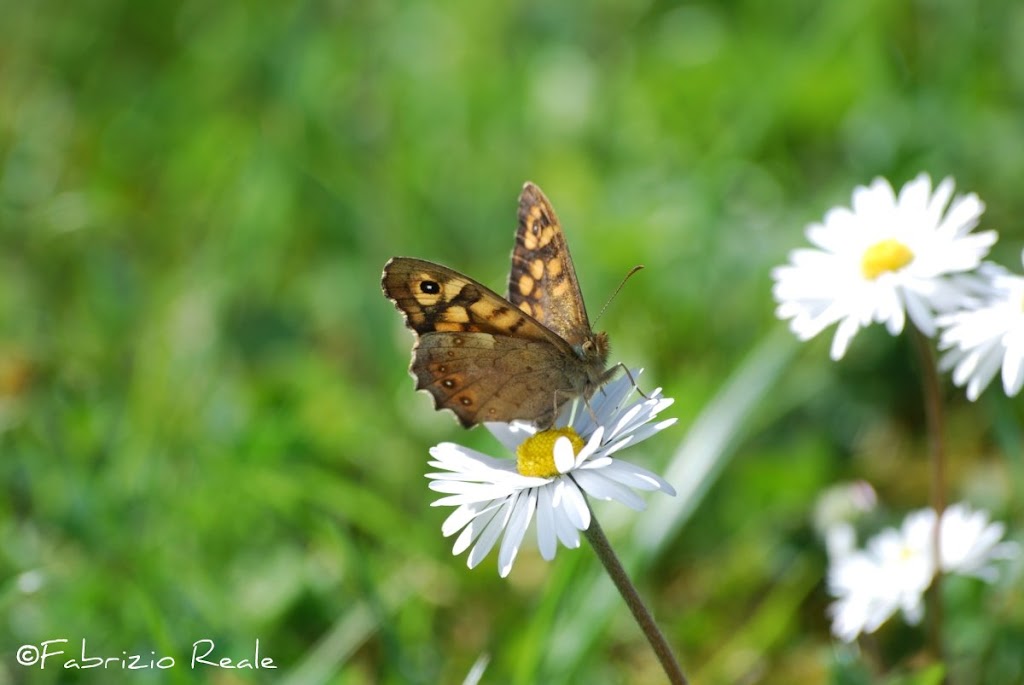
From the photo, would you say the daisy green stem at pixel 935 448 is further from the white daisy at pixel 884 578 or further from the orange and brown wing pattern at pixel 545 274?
the orange and brown wing pattern at pixel 545 274

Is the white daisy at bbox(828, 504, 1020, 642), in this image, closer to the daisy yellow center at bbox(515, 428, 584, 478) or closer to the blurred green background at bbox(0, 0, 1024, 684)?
the blurred green background at bbox(0, 0, 1024, 684)

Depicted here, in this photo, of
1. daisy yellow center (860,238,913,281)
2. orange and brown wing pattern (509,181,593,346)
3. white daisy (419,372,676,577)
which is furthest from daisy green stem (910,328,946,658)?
orange and brown wing pattern (509,181,593,346)

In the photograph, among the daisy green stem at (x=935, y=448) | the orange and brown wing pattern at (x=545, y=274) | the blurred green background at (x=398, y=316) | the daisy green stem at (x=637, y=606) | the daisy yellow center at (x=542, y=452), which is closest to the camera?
the daisy green stem at (x=637, y=606)

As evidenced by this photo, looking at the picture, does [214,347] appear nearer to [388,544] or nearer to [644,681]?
[388,544]

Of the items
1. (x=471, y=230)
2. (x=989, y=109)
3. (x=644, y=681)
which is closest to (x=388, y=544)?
(x=644, y=681)

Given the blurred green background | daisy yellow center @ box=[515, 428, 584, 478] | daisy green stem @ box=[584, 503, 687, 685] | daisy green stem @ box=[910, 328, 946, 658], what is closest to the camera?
daisy green stem @ box=[584, 503, 687, 685]

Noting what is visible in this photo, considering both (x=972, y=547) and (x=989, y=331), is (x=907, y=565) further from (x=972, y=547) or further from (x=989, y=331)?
(x=989, y=331)

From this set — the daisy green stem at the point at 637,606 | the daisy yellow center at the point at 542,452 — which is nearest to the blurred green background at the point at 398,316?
the daisy yellow center at the point at 542,452
